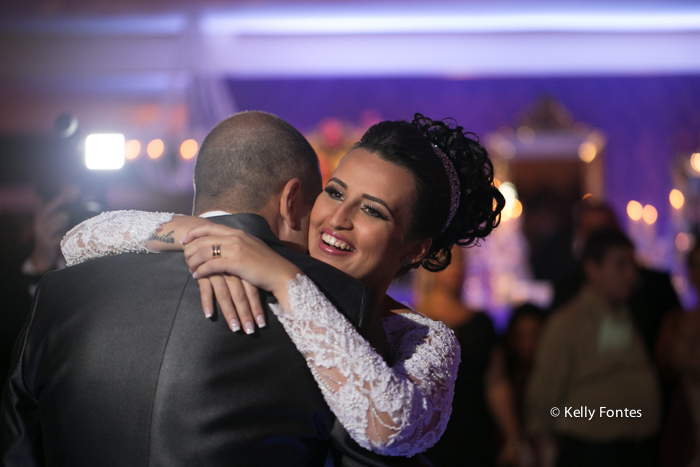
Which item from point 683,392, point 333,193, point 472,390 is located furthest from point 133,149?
point 683,392

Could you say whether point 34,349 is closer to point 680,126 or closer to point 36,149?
point 36,149

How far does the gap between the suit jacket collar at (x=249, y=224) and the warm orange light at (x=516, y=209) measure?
483 cm

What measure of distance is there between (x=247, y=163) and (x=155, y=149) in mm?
4825

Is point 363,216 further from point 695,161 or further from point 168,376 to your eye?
point 695,161

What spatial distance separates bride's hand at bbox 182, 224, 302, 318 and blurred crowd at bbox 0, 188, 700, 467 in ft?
6.91

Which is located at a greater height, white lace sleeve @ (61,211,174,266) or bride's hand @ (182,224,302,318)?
white lace sleeve @ (61,211,174,266)

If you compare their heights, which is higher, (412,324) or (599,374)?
(412,324)

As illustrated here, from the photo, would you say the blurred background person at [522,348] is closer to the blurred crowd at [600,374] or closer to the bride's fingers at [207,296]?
the blurred crowd at [600,374]

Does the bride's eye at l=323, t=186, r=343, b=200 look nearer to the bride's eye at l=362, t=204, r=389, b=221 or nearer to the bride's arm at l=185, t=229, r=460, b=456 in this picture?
the bride's eye at l=362, t=204, r=389, b=221

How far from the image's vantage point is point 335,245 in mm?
1693

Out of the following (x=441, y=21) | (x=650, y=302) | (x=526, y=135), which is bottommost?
(x=650, y=302)

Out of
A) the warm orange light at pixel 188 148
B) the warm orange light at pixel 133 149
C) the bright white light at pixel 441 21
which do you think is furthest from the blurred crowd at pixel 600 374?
the warm orange light at pixel 133 149

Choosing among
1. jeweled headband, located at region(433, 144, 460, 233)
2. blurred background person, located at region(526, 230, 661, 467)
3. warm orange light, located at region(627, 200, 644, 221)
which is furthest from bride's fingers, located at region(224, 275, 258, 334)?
warm orange light, located at region(627, 200, 644, 221)

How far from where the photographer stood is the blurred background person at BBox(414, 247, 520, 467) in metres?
3.16
